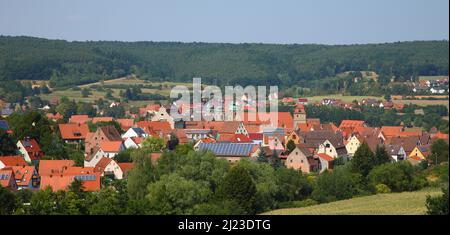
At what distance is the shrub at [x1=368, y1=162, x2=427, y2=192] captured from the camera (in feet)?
83.5

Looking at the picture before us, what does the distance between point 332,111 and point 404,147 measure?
870 inches

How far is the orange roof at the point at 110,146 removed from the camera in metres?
34.7

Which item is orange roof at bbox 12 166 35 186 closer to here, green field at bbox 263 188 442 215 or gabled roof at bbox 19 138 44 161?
gabled roof at bbox 19 138 44 161

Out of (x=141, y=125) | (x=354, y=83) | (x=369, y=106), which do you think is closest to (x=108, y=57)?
(x=354, y=83)

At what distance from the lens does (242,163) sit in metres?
25.1

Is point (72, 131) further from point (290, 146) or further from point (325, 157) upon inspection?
point (325, 157)

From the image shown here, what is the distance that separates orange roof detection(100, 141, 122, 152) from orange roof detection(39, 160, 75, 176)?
505 centimetres

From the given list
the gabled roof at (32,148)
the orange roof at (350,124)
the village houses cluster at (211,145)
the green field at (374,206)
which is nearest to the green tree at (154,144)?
the village houses cluster at (211,145)

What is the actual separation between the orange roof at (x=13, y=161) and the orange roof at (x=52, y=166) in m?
0.80

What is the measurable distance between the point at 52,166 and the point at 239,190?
371 inches

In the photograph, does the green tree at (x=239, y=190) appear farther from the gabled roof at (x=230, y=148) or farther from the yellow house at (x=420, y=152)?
the yellow house at (x=420, y=152)
